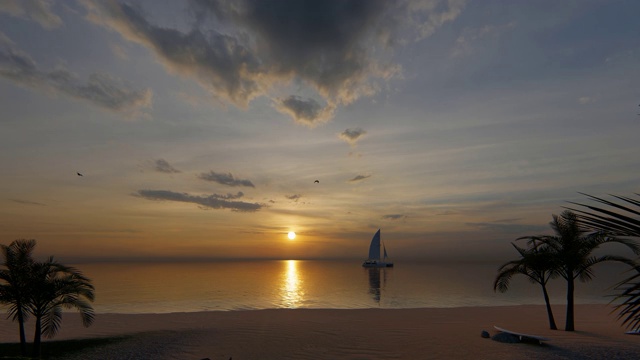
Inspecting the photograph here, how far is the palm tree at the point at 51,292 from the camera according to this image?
18922 millimetres

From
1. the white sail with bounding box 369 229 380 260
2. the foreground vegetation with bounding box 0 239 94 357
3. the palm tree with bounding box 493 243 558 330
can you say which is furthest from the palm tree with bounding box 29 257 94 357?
the white sail with bounding box 369 229 380 260

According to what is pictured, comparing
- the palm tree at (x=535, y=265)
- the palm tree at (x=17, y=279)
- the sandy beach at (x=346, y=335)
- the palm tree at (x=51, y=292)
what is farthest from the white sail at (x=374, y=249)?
the palm tree at (x=17, y=279)

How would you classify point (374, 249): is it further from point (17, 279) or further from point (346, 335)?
point (17, 279)

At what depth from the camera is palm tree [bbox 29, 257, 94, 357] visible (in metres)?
18.9

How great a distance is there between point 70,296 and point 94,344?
17.8 ft

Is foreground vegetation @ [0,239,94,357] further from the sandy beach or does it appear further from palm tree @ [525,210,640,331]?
palm tree @ [525,210,640,331]

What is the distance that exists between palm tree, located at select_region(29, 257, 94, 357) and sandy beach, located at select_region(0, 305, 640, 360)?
105 inches

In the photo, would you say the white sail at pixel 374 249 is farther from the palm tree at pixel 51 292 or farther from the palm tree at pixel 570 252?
the palm tree at pixel 51 292

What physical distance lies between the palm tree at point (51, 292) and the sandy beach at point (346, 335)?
2.68 meters

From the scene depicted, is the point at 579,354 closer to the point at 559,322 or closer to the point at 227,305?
the point at 559,322

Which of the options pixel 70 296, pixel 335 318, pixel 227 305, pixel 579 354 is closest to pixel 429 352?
pixel 579 354

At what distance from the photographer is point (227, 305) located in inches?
1892

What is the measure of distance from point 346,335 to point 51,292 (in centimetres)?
1824

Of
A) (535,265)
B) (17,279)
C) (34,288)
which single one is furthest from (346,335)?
(17,279)
